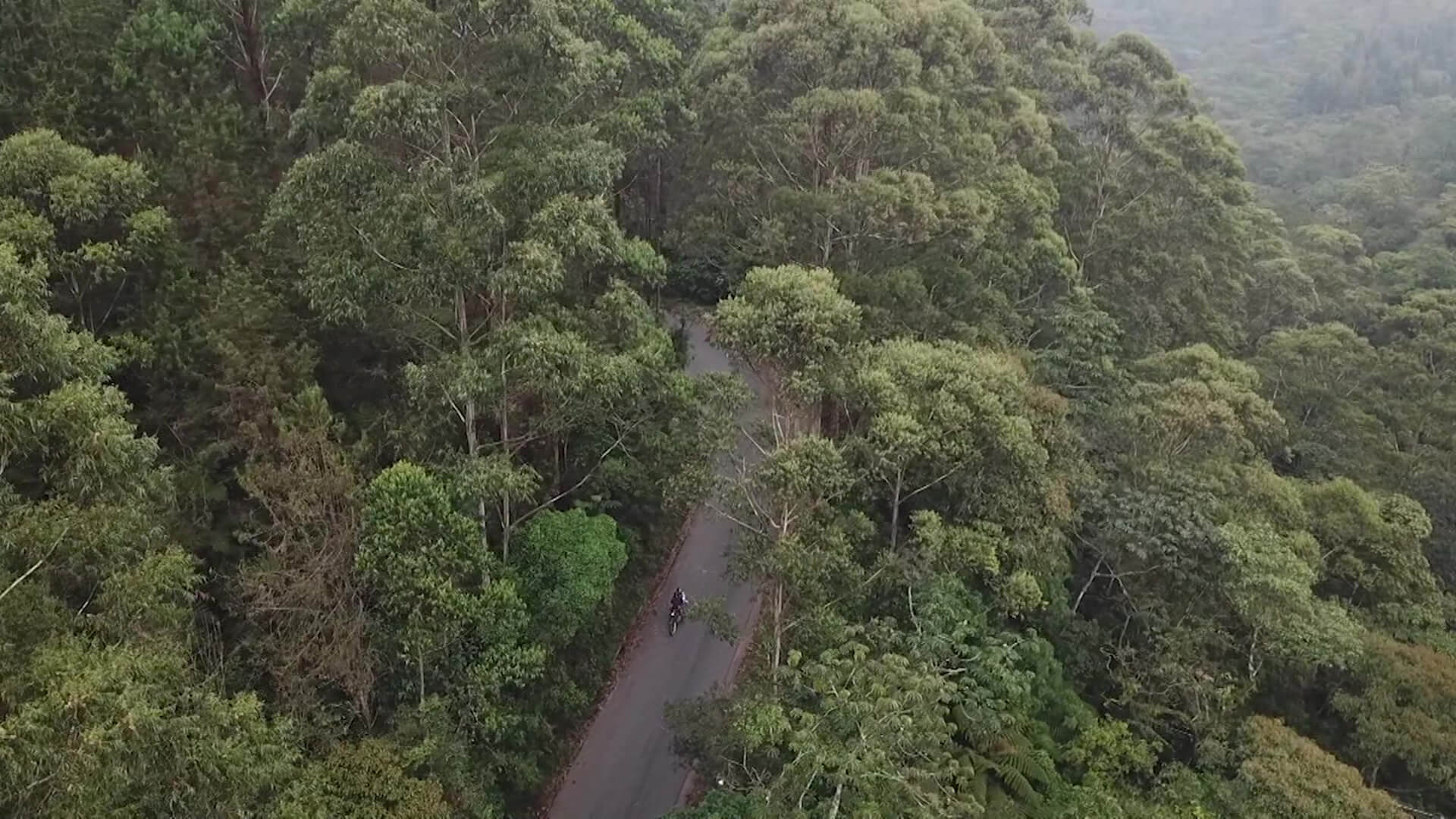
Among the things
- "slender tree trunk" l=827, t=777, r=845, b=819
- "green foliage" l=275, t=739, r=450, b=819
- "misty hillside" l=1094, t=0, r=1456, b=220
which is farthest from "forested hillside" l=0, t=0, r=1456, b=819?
"misty hillside" l=1094, t=0, r=1456, b=220

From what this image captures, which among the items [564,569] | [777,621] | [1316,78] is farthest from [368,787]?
[1316,78]

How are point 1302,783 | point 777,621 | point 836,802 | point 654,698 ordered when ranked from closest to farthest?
1. point 836,802
2. point 1302,783
3. point 777,621
4. point 654,698

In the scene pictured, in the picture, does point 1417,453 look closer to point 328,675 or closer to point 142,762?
point 328,675

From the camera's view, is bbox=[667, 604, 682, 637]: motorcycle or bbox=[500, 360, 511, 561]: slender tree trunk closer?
bbox=[500, 360, 511, 561]: slender tree trunk

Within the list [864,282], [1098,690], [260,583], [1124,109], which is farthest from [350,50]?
[1124,109]

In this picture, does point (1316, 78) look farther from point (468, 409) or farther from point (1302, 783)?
point (468, 409)

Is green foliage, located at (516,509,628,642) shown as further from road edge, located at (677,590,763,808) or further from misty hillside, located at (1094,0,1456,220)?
misty hillside, located at (1094,0,1456,220)

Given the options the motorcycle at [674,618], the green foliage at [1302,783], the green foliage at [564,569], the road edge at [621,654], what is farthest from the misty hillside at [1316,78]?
the green foliage at [564,569]
